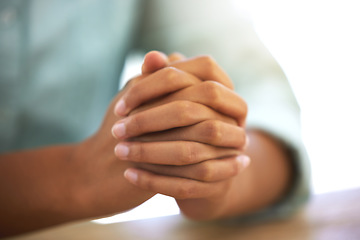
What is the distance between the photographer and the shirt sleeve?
0.39 meters

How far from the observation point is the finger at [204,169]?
0.21 metres

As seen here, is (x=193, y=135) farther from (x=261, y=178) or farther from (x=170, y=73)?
(x=261, y=178)

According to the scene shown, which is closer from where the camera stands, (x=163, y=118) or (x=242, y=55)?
(x=163, y=118)

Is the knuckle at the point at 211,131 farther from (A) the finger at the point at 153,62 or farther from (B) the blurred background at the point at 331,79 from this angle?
(B) the blurred background at the point at 331,79

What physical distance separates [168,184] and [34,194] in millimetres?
136

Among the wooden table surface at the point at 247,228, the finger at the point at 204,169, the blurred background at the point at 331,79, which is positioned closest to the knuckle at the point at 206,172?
the finger at the point at 204,169

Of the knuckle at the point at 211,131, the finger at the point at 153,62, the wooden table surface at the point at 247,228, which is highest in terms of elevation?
the finger at the point at 153,62

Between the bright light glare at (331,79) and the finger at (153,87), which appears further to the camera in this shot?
the bright light glare at (331,79)

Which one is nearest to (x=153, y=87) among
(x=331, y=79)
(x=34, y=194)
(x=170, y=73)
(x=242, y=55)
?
(x=170, y=73)

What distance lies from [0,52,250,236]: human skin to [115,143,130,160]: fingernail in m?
0.01

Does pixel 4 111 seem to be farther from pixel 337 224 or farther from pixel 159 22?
pixel 337 224

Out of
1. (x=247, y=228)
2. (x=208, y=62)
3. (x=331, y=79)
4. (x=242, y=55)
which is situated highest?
(x=331, y=79)

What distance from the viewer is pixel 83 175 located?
0.86 feet

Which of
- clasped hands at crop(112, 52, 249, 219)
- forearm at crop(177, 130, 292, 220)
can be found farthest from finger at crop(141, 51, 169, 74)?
forearm at crop(177, 130, 292, 220)
